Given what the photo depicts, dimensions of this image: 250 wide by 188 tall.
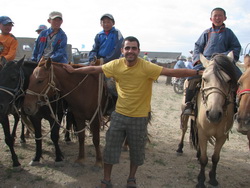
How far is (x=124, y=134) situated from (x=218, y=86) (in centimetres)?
148

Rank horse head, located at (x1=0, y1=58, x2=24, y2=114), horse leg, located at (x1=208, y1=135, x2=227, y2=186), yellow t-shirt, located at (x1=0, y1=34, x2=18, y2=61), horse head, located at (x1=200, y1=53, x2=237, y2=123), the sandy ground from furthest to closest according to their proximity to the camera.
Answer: yellow t-shirt, located at (x1=0, y1=34, x2=18, y2=61) → the sandy ground → horse leg, located at (x1=208, y1=135, x2=227, y2=186) → horse head, located at (x1=0, y1=58, x2=24, y2=114) → horse head, located at (x1=200, y1=53, x2=237, y2=123)

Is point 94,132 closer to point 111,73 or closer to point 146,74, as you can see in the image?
point 111,73

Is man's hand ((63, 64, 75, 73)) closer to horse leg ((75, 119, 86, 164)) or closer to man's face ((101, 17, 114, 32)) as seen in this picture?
horse leg ((75, 119, 86, 164))

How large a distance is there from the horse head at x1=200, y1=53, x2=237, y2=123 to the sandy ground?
159cm

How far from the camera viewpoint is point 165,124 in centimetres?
687

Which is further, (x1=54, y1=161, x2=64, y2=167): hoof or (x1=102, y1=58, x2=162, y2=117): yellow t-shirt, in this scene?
(x1=54, y1=161, x2=64, y2=167): hoof

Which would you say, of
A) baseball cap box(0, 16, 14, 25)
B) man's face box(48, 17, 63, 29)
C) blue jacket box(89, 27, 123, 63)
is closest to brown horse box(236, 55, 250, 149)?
blue jacket box(89, 27, 123, 63)

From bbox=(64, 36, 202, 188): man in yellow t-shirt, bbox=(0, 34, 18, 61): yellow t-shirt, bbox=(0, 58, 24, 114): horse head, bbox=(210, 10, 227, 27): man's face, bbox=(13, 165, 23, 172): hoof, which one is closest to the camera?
bbox=(64, 36, 202, 188): man in yellow t-shirt

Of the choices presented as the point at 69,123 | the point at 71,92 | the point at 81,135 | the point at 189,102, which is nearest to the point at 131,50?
the point at 71,92

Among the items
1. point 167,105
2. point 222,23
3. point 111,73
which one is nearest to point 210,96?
point 111,73

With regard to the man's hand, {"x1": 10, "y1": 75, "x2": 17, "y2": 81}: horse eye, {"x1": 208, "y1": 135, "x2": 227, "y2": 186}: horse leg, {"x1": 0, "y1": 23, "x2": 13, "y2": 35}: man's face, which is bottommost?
{"x1": 208, "y1": 135, "x2": 227, "y2": 186}: horse leg

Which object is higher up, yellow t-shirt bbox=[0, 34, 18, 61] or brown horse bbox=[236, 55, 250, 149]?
yellow t-shirt bbox=[0, 34, 18, 61]

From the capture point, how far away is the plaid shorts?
288cm

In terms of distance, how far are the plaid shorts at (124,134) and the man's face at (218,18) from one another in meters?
2.53
